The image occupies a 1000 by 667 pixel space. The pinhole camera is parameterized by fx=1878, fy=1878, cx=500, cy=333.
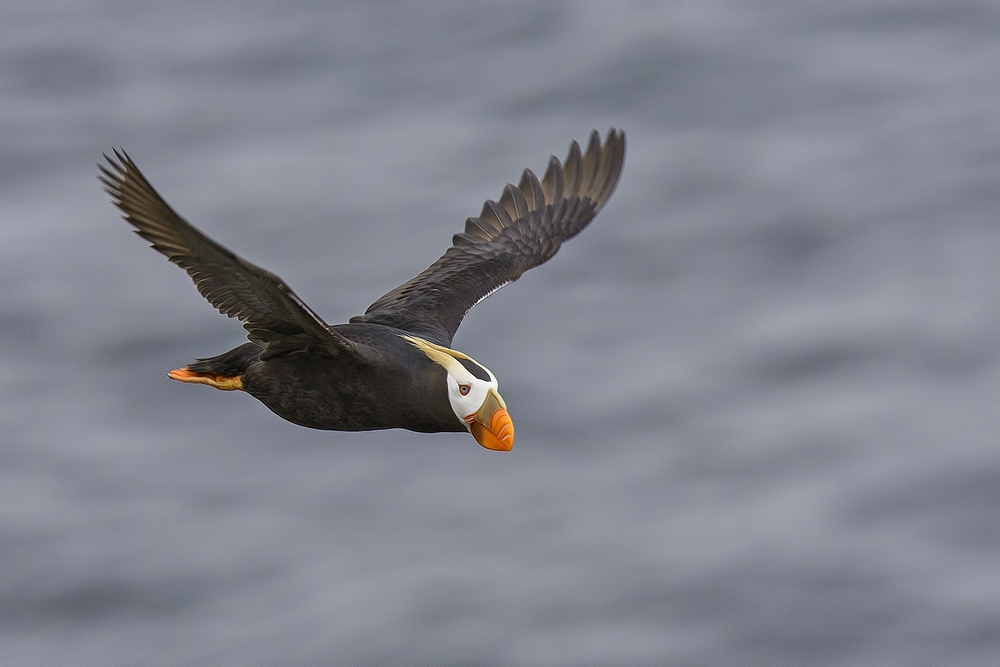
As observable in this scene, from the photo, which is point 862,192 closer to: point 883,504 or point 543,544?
point 883,504

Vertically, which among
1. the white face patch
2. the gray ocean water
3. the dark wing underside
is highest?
the gray ocean water

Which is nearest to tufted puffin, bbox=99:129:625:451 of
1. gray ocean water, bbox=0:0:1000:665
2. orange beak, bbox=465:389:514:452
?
Answer: orange beak, bbox=465:389:514:452

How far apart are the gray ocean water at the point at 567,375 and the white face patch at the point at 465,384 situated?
48.2ft

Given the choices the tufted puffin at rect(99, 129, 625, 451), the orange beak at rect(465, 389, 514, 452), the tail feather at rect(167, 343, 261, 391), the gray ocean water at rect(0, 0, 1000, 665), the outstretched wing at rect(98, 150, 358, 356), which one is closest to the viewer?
the outstretched wing at rect(98, 150, 358, 356)

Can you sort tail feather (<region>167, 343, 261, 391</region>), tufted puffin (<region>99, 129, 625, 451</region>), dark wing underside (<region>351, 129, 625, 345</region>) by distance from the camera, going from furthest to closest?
dark wing underside (<region>351, 129, 625, 345</region>), tail feather (<region>167, 343, 261, 391</region>), tufted puffin (<region>99, 129, 625, 451</region>)

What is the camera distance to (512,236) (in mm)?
14883

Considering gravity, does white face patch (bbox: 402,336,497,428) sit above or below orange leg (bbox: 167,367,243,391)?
below

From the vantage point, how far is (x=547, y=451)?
1083 inches

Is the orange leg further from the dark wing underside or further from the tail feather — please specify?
the dark wing underside

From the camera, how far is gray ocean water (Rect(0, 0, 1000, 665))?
26438 mm

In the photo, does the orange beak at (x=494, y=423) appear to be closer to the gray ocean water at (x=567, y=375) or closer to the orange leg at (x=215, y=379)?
the orange leg at (x=215, y=379)

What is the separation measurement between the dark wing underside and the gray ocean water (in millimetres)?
11699

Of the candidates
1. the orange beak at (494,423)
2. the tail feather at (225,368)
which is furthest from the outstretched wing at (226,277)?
the orange beak at (494,423)

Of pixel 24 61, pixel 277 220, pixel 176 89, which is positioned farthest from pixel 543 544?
pixel 24 61
